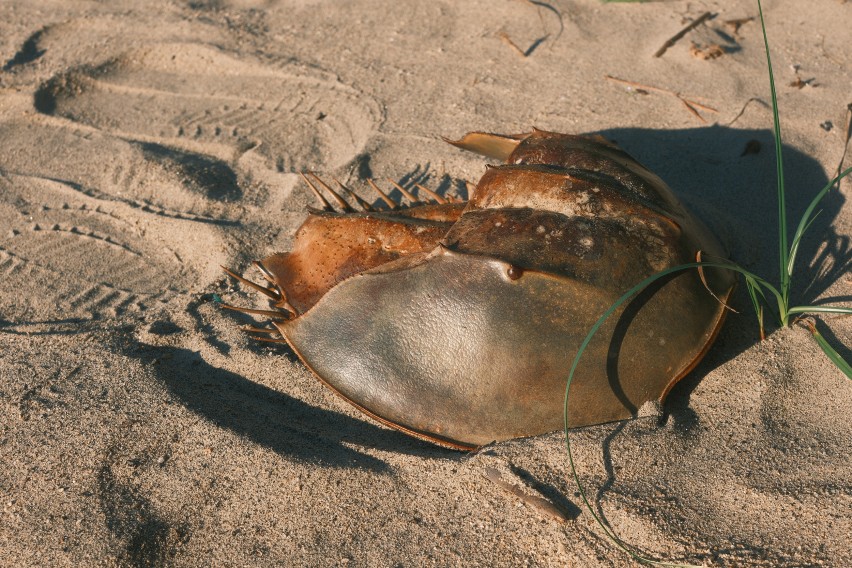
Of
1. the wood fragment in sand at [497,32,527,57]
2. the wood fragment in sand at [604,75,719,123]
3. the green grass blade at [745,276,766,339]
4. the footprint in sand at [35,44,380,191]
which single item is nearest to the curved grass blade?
the green grass blade at [745,276,766,339]

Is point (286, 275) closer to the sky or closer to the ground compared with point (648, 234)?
closer to the ground

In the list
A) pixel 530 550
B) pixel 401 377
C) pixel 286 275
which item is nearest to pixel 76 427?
pixel 286 275

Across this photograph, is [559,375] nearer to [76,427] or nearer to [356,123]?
[76,427]

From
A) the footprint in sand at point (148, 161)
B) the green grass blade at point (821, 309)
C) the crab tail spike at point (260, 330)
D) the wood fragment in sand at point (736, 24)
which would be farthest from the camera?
the wood fragment in sand at point (736, 24)

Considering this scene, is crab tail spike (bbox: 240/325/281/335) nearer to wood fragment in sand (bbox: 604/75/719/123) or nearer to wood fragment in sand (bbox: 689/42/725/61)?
wood fragment in sand (bbox: 604/75/719/123)

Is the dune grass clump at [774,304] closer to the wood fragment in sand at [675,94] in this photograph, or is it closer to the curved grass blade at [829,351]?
the curved grass blade at [829,351]

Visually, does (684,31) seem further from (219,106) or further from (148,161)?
(148,161)

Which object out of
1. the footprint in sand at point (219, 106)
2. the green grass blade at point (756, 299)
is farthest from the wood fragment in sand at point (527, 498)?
the footprint in sand at point (219, 106)
